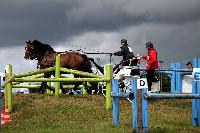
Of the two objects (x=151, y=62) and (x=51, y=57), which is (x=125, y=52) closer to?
(x=151, y=62)

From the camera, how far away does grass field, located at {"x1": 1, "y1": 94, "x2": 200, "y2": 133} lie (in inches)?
495

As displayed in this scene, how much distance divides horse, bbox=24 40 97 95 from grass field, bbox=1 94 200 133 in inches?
162

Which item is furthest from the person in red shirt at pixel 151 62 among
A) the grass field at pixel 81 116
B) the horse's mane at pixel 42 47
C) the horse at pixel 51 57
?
the horse's mane at pixel 42 47

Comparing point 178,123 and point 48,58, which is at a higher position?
point 48,58

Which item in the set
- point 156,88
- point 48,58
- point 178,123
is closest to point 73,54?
point 48,58

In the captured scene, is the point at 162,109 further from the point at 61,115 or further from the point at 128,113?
the point at 61,115

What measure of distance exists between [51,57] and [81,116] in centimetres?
861

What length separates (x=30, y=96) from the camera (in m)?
19.6

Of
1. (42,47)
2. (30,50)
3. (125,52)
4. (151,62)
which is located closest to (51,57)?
(42,47)

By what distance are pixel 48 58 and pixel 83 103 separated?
6410mm

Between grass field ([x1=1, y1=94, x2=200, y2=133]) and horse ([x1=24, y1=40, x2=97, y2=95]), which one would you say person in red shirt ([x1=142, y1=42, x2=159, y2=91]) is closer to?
grass field ([x1=1, y1=94, x2=200, y2=133])

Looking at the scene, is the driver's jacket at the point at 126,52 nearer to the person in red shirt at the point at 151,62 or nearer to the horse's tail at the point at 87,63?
the person in red shirt at the point at 151,62

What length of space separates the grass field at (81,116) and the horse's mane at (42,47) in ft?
17.3

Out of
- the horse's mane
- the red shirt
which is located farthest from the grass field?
the horse's mane
